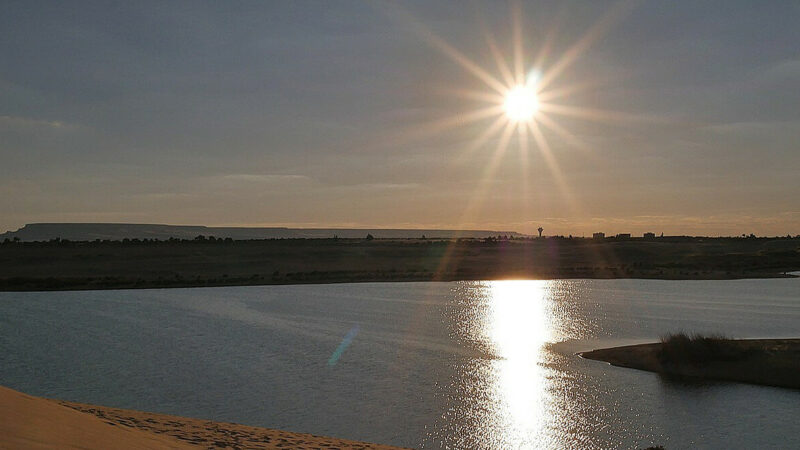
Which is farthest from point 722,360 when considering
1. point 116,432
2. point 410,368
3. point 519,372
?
point 116,432

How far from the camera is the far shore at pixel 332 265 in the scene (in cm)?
6600

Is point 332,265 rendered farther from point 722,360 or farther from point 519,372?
point 722,360

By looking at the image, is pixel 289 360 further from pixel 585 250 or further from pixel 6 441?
pixel 585 250

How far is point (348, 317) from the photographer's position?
38188 millimetres

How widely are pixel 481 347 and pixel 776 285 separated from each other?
45.0 metres

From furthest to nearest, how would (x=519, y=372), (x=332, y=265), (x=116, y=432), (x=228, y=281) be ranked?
(x=332, y=265), (x=228, y=281), (x=519, y=372), (x=116, y=432)

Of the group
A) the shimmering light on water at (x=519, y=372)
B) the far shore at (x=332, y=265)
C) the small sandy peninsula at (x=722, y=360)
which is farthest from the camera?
the far shore at (x=332, y=265)

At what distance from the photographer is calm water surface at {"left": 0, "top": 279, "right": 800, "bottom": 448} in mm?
16656

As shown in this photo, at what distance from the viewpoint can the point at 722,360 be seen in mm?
23297

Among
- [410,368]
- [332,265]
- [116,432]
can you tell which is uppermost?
[332,265]

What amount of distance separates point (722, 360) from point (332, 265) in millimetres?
61177

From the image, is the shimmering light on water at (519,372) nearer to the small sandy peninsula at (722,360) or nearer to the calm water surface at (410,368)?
the calm water surface at (410,368)

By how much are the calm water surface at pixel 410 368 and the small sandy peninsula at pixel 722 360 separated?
38.5 inches

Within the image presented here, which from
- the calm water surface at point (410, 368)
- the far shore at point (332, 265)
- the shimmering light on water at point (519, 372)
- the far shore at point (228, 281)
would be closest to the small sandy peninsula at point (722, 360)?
the calm water surface at point (410, 368)
